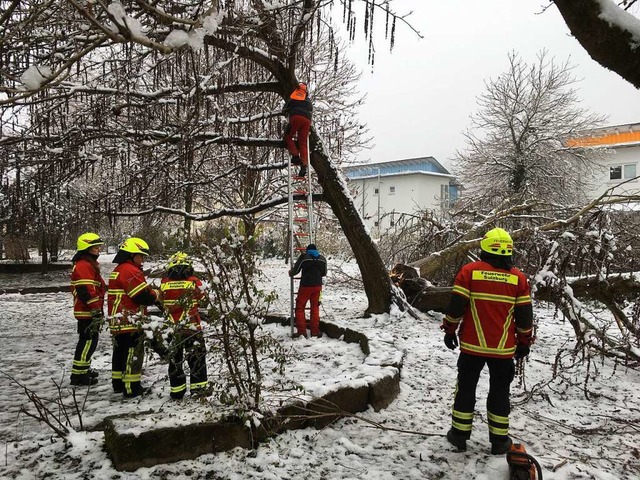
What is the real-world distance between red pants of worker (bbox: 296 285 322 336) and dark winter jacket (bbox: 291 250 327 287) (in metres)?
0.09

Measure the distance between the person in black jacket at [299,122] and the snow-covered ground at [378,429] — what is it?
9.98ft

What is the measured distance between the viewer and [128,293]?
425 centimetres

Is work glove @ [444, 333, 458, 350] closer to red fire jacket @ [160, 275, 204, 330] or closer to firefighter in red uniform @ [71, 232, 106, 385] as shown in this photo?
red fire jacket @ [160, 275, 204, 330]

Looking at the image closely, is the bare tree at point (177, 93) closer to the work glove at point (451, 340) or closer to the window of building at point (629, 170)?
the work glove at point (451, 340)

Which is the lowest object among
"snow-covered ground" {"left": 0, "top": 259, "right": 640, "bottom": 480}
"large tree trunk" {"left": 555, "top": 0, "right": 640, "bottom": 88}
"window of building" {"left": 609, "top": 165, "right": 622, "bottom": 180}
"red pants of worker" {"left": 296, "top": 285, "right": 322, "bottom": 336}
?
"snow-covered ground" {"left": 0, "top": 259, "right": 640, "bottom": 480}

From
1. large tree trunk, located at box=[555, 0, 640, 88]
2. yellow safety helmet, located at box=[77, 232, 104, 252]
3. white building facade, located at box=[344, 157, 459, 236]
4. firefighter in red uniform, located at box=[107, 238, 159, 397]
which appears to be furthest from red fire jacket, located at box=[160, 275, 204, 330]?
white building facade, located at box=[344, 157, 459, 236]

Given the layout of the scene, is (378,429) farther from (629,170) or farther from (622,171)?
(622,171)

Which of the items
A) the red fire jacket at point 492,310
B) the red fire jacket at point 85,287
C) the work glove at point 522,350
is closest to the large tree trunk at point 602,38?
the red fire jacket at point 492,310

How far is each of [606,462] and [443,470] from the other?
1.30m

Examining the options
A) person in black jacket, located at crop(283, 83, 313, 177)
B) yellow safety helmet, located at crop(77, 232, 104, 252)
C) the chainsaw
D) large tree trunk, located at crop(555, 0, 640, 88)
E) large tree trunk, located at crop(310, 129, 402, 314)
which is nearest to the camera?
large tree trunk, located at crop(555, 0, 640, 88)

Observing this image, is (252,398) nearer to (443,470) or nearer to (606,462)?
(443,470)

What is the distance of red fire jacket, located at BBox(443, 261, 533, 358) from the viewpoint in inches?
137

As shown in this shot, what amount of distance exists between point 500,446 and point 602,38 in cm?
289

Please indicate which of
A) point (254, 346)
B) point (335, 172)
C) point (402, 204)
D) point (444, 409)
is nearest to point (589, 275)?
point (444, 409)
